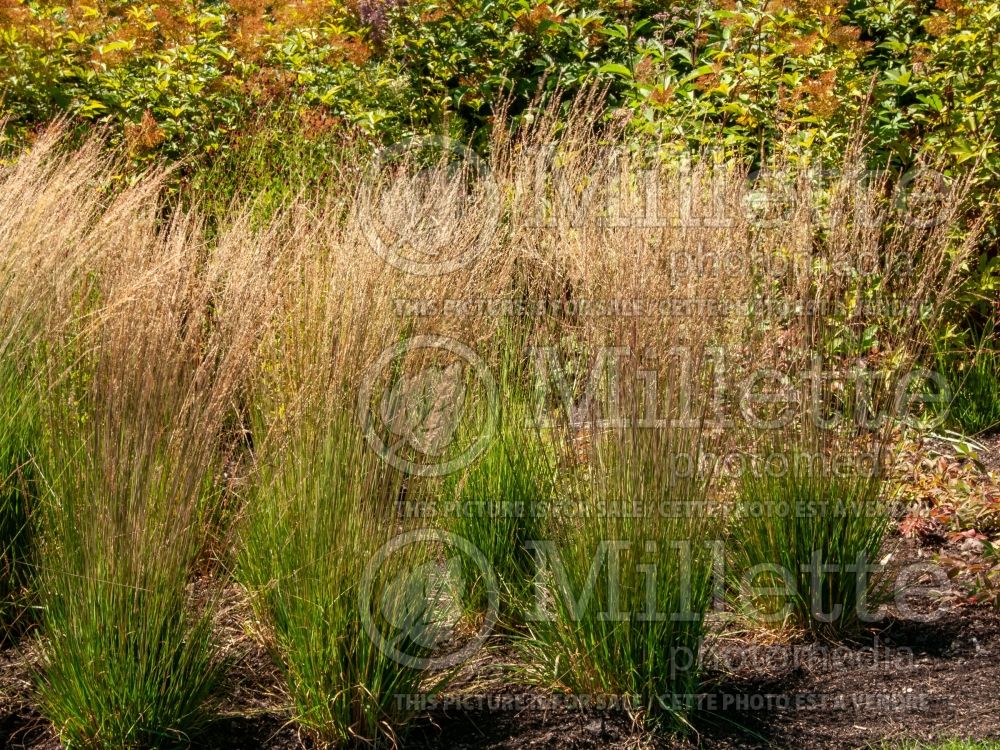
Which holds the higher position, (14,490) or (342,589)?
(14,490)

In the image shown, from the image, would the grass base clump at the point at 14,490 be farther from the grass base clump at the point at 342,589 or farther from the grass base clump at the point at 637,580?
the grass base clump at the point at 637,580

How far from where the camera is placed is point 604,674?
3451 mm

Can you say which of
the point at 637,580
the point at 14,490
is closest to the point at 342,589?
the point at 637,580

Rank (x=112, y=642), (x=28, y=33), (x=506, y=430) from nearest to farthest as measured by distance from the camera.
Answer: (x=112, y=642) < (x=506, y=430) < (x=28, y=33)

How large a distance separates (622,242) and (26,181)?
2610 mm

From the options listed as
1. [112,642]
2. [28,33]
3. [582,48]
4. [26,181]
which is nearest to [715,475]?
[112,642]

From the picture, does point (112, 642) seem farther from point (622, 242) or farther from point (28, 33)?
point (28, 33)

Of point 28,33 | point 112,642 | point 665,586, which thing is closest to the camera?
point 112,642

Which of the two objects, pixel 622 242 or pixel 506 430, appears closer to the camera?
pixel 622 242

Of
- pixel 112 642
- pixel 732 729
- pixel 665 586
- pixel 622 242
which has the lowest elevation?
pixel 732 729

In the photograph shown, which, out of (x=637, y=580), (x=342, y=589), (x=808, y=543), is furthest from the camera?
(x=808, y=543)

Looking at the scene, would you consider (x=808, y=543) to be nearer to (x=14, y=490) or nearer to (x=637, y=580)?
(x=637, y=580)

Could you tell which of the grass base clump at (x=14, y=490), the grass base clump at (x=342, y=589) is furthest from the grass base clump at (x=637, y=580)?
the grass base clump at (x=14, y=490)

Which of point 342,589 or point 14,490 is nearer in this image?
point 342,589
